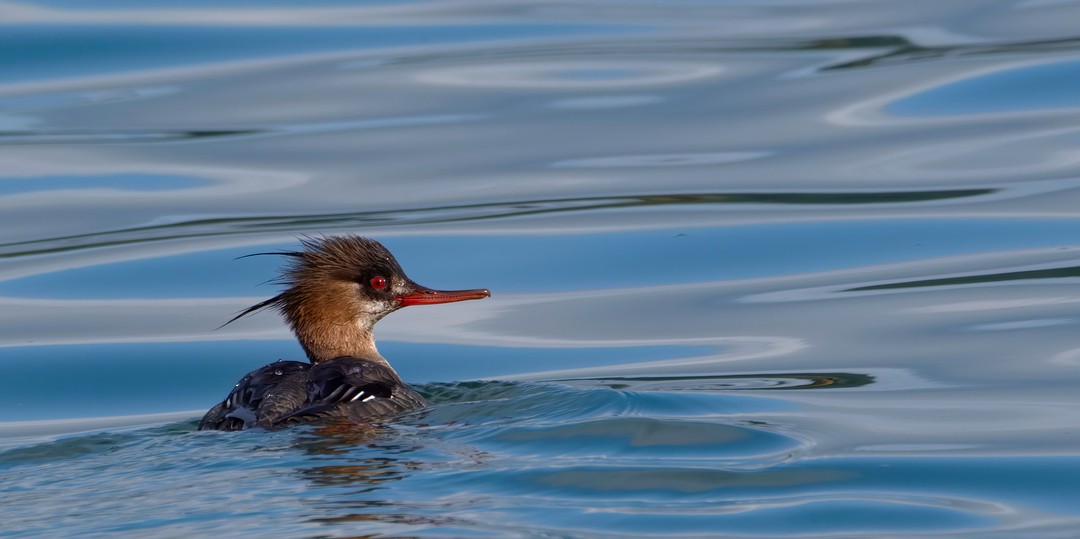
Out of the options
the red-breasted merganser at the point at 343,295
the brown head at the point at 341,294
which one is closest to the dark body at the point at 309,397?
the red-breasted merganser at the point at 343,295

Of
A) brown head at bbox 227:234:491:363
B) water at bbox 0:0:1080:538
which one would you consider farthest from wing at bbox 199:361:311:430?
brown head at bbox 227:234:491:363

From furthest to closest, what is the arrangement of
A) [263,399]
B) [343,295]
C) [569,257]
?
[569,257], [343,295], [263,399]

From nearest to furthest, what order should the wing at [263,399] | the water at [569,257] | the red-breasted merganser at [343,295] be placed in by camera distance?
A: 1. the water at [569,257]
2. the wing at [263,399]
3. the red-breasted merganser at [343,295]

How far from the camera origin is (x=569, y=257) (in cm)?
1036

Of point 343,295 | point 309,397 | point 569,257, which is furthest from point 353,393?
point 569,257

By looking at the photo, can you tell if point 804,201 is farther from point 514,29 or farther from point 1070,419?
point 514,29

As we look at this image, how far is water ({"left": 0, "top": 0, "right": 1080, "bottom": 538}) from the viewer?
19.6 ft

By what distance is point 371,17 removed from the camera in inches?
643

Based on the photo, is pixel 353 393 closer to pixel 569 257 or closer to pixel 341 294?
pixel 341 294

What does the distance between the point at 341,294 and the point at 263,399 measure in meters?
1.37

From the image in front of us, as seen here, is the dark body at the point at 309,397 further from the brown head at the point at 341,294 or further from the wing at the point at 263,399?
the brown head at the point at 341,294

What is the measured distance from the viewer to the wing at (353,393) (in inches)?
272

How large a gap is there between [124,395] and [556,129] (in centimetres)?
537

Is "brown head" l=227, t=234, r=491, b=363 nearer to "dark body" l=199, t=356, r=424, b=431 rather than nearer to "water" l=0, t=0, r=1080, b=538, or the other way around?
"water" l=0, t=0, r=1080, b=538
